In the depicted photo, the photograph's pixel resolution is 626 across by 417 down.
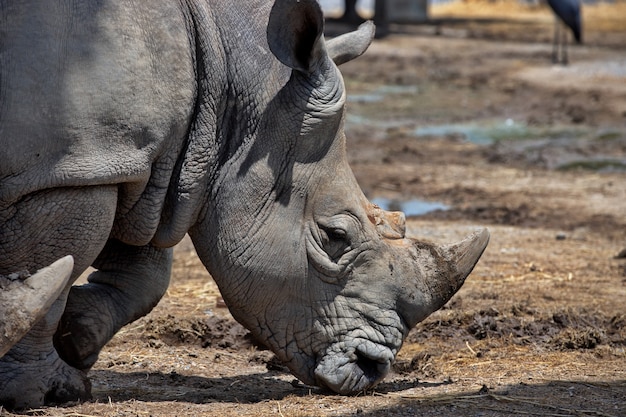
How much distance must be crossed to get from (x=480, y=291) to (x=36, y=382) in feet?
10.00

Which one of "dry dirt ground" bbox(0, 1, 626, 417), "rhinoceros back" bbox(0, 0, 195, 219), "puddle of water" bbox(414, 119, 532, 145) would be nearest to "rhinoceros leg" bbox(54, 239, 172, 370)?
"dry dirt ground" bbox(0, 1, 626, 417)

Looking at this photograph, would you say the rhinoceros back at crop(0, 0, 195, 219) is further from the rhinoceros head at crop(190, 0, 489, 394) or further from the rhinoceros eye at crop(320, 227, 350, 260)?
the rhinoceros eye at crop(320, 227, 350, 260)

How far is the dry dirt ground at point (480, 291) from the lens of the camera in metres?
4.88

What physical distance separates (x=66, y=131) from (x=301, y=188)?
954 mm

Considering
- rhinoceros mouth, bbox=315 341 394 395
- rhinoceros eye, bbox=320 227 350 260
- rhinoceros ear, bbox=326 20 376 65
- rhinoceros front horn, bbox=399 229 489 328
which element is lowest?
rhinoceros mouth, bbox=315 341 394 395

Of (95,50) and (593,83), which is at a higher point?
(95,50)

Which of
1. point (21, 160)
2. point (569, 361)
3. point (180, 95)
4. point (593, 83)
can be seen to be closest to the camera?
point (21, 160)

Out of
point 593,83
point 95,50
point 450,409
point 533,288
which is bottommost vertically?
point 593,83

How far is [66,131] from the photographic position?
4359 mm

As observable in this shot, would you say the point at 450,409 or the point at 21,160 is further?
the point at 450,409

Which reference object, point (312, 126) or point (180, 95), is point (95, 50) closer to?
point (180, 95)

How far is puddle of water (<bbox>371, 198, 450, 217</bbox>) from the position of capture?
→ 9672 millimetres

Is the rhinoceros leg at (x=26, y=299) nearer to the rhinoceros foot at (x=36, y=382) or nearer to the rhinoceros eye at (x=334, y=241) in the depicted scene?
the rhinoceros foot at (x=36, y=382)

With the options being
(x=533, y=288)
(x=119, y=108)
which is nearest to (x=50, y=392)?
(x=119, y=108)
